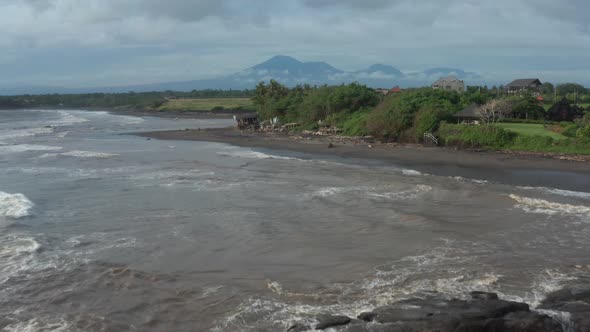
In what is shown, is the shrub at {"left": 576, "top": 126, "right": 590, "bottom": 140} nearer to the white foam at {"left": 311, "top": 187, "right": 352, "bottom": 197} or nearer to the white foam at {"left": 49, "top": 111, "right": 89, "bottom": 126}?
the white foam at {"left": 311, "top": 187, "right": 352, "bottom": 197}

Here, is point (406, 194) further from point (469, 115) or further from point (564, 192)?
point (469, 115)

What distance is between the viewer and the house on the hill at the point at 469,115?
1472 inches

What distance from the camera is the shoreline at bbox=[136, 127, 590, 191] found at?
2373 centimetres

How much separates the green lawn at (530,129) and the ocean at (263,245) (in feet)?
29.3

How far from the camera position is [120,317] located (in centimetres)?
1005

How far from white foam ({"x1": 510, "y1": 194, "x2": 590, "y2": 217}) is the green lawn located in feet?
48.5

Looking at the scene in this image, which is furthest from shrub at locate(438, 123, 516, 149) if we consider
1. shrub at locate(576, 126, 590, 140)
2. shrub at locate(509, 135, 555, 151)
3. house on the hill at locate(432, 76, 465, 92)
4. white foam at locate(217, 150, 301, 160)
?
house on the hill at locate(432, 76, 465, 92)

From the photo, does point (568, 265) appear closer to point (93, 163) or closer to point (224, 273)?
point (224, 273)

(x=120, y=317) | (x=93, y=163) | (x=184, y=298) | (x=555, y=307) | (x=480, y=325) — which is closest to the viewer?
(x=480, y=325)

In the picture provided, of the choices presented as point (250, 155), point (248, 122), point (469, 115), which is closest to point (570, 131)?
point (469, 115)

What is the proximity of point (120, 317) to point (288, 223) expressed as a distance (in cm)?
735

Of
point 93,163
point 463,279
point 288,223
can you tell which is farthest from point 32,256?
point 93,163

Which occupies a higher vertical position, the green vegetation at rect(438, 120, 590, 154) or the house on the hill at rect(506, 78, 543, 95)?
the house on the hill at rect(506, 78, 543, 95)

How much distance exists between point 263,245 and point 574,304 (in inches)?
306
